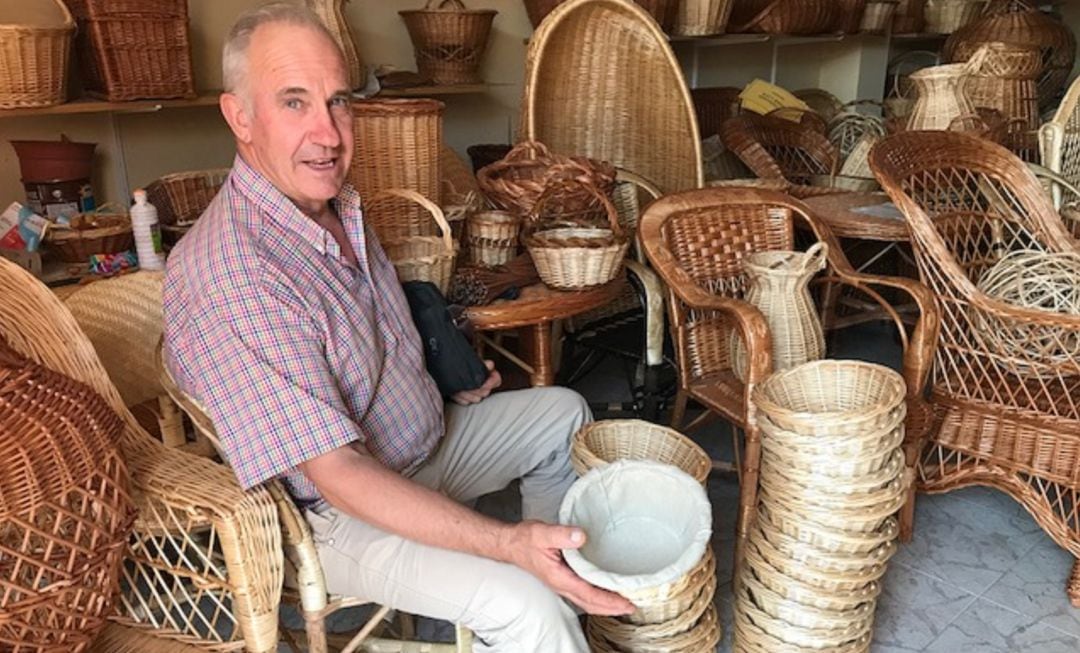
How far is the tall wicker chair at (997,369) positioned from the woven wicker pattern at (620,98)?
0.90 m

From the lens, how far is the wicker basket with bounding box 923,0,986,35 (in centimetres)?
505

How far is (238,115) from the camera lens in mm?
1395

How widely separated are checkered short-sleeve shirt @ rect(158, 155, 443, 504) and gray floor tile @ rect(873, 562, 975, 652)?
1218 mm

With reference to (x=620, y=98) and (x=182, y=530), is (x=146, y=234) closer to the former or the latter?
(x=182, y=530)

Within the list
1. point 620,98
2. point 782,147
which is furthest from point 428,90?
point 782,147

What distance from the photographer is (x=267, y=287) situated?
124 centimetres

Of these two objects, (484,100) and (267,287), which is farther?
(484,100)

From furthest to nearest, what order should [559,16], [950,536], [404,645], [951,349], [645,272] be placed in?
[559,16] < [645,272] < [950,536] < [951,349] < [404,645]

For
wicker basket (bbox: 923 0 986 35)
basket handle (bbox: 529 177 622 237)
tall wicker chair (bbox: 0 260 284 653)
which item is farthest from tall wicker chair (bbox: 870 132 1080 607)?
wicker basket (bbox: 923 0 986 35)

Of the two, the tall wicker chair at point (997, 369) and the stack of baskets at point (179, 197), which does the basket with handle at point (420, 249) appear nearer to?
the stack of baskets at point (179, 197)

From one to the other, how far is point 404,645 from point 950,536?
1.59 meters

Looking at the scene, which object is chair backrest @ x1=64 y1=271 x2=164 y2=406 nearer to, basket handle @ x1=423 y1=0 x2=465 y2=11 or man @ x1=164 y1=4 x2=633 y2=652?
man @ x1=164 y1=4 x2=633 y2=652

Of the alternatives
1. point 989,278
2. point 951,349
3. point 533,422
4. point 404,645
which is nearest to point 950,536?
point 951,349

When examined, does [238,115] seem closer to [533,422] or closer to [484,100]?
[533,422]
